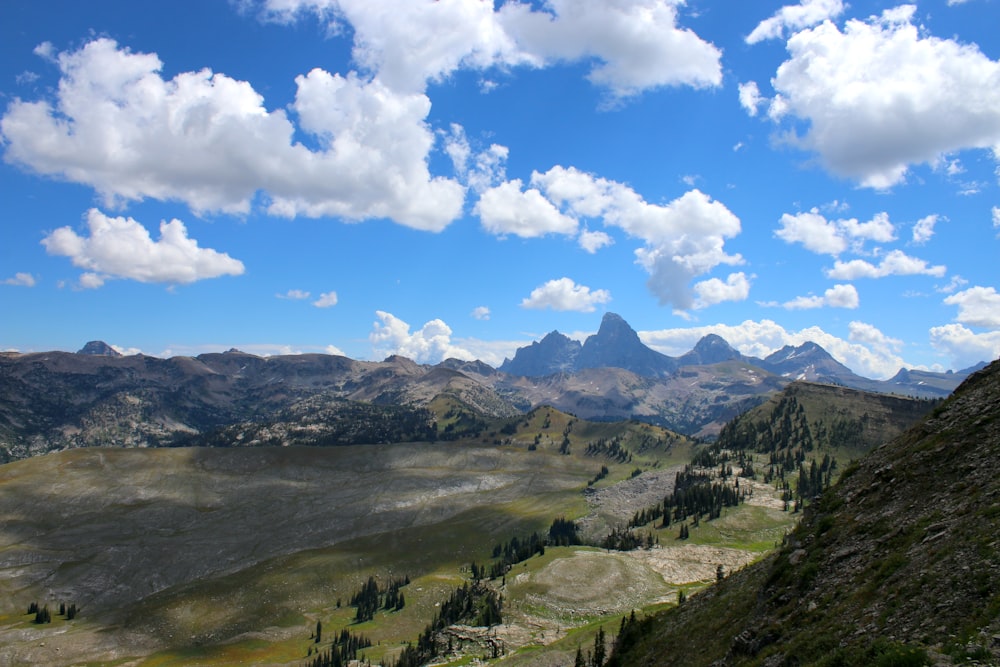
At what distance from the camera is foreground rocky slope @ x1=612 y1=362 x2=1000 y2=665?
2405cm

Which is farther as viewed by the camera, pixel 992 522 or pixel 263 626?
pixel 263 626

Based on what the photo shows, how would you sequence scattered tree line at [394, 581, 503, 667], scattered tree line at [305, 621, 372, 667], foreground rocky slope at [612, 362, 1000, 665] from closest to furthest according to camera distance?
foreground rocky slope at [612, 362, 1000, 665] < scattered tree line at [394, 581, 503, 667] < scattered tree line at [305, 621, 372, 667]

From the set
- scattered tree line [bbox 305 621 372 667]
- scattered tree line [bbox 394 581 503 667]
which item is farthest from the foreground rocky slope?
scattered tree line [bbox 305 621 372 667]

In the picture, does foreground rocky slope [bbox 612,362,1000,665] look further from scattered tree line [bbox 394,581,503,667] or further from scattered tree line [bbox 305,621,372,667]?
scattered tree line [bbox 305,621,372,667]

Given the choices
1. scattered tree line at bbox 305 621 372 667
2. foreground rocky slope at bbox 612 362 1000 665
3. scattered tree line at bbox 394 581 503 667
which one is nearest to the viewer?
foreground rocky slope at bbox 612 362 1000 665

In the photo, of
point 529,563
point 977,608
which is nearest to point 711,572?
point 529,563

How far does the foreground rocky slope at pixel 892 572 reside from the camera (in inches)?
947

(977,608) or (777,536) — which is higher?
(977,608)

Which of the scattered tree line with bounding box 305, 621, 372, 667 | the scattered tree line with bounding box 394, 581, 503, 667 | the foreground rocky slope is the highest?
the foreground rocky slope

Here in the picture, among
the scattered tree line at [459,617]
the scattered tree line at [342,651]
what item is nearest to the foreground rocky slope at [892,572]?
the scattered tree line at [459,617]

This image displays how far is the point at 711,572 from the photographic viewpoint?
149 metres

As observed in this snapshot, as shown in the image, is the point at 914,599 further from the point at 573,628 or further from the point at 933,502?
the point at 573,628

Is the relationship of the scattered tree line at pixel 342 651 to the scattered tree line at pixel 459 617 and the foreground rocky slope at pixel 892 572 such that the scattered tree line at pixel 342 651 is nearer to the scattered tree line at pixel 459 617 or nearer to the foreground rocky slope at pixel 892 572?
the scattered tree line at pixel 459 617

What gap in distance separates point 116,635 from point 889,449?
740 feet
